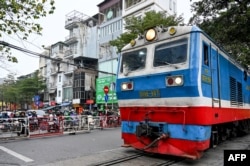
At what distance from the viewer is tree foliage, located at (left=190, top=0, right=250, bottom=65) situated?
17766mm

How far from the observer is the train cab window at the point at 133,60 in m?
8.87

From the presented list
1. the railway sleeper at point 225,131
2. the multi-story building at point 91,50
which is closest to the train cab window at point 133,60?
the railway sleeper at point 225,131

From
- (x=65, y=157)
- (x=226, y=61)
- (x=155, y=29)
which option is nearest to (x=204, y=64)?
(x=155, y=29)

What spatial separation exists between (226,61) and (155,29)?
2.97 metres

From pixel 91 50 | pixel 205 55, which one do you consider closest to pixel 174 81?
pixel 205 55

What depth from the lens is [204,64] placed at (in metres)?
7.86

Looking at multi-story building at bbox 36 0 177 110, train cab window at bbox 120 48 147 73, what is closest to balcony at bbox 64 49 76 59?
multi-story building at bbox 36 0 177 110

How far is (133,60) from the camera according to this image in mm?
9164

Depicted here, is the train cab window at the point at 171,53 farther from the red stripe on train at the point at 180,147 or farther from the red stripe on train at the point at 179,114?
the red stripe on train at the point at 180,147

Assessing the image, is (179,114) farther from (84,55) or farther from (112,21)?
(84,55)

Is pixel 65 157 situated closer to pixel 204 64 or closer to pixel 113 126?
pixel 204 64

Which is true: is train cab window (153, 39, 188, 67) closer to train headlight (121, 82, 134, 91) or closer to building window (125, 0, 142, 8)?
train headlight (121, 82, 134, 91)

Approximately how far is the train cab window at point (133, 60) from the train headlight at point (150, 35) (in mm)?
375

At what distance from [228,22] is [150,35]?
1226 cm
